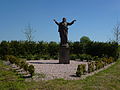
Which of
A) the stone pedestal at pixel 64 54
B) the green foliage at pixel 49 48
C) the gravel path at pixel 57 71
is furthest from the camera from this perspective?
the green foliage at pixel 49 48

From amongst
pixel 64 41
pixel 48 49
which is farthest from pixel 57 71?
pixel 48 49

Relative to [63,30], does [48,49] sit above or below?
below

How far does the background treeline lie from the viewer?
1769 cm

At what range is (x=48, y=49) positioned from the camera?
20.4 meters

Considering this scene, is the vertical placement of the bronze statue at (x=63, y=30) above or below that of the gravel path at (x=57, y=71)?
above

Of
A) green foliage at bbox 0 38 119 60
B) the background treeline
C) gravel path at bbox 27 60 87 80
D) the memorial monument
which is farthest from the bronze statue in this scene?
green foliage at bbox 0 38 119 60

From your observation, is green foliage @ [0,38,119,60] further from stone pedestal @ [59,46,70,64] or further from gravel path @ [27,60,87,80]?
gravel path @ [27,60,87,80]

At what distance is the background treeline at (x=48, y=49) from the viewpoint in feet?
58.0

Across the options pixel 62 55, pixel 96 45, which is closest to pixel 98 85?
pixel 62 55

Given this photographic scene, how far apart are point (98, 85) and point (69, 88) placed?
1197 millimetres

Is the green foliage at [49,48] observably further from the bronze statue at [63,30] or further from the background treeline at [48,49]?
the bronze statue at [63,30]

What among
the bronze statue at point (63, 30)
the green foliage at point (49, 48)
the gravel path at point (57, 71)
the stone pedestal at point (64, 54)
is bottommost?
the gravel path at point (57, 71)

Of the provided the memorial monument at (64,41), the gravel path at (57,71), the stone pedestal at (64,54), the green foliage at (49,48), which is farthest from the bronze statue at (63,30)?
the green foliage at (49,48)

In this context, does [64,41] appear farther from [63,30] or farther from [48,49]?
[48,49]
